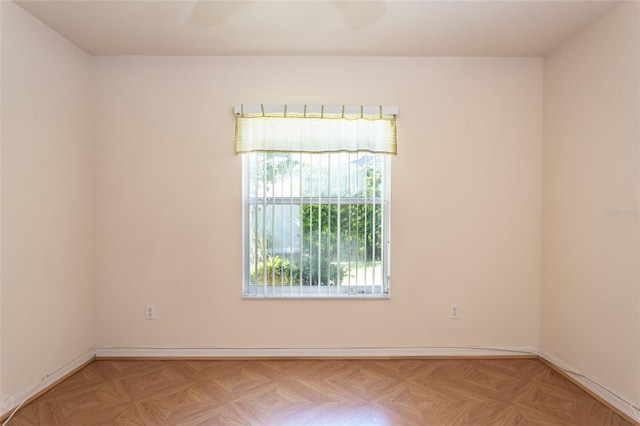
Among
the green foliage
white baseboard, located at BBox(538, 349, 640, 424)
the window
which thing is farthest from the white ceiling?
white baseboard, located at BBox(538, 349, 640, 424)

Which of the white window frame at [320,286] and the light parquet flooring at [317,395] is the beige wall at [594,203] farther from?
the white window frame at [320,286]

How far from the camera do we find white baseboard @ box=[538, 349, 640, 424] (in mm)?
2158

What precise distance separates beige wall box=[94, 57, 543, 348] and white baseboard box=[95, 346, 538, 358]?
5 cm

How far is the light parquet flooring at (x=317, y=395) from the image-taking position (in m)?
2.14

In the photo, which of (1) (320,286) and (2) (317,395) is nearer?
(2) (317,395)

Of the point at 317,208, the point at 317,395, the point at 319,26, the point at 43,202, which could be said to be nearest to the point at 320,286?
the point at 317,208

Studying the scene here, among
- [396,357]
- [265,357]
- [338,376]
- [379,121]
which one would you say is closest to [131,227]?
[265,357]

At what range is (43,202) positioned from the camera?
96.0 inches

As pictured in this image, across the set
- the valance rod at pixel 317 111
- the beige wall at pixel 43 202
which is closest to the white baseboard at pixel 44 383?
the beige wall at pixel 43 202

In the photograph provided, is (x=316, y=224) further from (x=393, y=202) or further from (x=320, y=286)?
(x=393, y=202)

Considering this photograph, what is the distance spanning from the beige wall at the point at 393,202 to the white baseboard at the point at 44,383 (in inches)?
8.0

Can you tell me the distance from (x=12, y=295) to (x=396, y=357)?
8.97ft

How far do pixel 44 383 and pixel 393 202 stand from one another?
285cm

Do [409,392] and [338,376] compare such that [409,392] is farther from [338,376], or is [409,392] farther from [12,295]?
[12,295]
